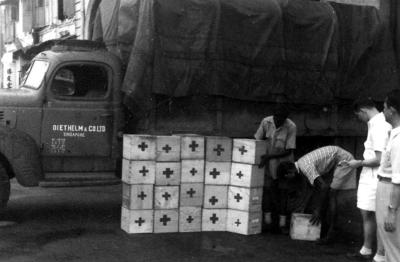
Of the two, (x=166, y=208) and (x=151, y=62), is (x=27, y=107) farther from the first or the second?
(x=166, y=208)

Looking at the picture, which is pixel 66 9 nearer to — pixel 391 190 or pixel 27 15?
pixel 27 15

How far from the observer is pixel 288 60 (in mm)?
7980

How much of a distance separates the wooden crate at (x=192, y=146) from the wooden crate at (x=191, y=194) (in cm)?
35

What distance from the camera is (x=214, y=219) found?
23.4ft

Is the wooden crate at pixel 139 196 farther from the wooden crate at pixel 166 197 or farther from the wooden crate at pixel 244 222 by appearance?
the wooden crate at pixel 244 222

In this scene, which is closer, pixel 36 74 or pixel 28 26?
pixel 36 74

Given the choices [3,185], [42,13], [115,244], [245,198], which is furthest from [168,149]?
[42,13]

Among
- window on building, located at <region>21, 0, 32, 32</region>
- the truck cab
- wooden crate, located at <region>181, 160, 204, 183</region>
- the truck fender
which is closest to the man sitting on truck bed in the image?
wooden crate, located at <region>181, 160, 204, 183</region>

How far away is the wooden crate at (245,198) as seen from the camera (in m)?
7.00

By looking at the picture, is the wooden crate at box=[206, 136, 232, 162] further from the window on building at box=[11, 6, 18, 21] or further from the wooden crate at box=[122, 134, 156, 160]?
the window on building at box=[11, 6, 18, 21]

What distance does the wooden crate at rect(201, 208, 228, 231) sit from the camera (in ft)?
23.3

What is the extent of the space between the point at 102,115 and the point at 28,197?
249 cm

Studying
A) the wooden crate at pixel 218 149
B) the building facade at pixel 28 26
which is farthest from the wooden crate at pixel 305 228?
the building facade at pixel 28 26

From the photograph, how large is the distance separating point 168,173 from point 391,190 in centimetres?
302
